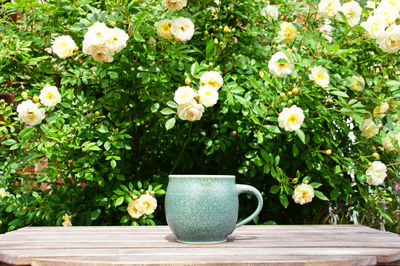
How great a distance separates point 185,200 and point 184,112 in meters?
0.73

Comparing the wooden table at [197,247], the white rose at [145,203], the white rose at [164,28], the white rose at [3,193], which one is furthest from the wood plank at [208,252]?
the white rose at [3,193]

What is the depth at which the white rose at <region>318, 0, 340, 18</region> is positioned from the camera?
2.03 metres

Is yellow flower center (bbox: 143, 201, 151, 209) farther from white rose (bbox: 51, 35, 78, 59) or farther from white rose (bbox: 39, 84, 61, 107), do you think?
white rose (bbox: 51, 35, 78, 59)

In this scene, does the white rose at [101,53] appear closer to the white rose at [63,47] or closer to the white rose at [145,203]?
the white rose at [63,47]

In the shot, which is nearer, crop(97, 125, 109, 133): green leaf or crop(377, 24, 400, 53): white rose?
crop(377, 24, 400, 53): white rose

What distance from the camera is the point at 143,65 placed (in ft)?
6.98

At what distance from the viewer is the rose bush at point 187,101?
1.99m

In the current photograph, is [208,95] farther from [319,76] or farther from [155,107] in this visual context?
[319,76]

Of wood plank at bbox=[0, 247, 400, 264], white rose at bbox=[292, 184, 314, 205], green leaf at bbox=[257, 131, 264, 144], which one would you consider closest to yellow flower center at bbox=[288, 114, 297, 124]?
green leaf at bbox=[257, 131, 264, 144]

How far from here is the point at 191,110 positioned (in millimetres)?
1810

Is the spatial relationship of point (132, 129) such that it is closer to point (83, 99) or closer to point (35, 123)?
point (83, 99)

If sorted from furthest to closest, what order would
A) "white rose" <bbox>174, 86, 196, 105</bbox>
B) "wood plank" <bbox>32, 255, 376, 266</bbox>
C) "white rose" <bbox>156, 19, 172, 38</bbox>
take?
1. "white rose" <bbox>156, 19, 172, 38</bbox>
2. "white rose" <bbox>174, 86, 196, 105</bbox>
3. "wood plank" <bbox>32, 255, 376, 266</bbox>

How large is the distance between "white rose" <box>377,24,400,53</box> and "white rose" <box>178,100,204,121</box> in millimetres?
809

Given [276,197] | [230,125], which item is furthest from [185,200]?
[276,197]
